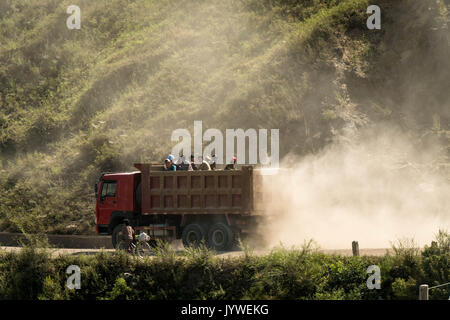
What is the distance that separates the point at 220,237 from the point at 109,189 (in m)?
4.71

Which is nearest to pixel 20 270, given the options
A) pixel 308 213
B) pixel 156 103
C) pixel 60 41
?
pixel 308 213

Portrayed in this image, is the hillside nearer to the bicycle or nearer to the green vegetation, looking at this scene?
the bicycle

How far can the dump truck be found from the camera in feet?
66.5

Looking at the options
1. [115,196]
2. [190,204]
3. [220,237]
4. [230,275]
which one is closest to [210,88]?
[115,196]

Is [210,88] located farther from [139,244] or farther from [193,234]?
[139,244]

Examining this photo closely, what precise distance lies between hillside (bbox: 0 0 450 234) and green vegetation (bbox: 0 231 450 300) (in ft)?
34.1

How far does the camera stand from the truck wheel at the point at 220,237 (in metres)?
20.4

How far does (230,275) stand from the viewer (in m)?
16.7

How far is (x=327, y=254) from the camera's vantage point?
56.9 feet

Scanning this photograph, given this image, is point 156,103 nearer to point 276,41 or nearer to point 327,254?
point 276,41

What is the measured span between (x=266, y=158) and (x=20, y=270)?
1311cm

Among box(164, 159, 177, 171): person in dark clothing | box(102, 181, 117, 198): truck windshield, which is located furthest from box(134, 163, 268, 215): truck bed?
box(102, 181, 117, 198): truck windshield
